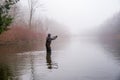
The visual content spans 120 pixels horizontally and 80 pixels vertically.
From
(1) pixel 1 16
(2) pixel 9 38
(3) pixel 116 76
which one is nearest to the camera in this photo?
(3) pixel 116 76

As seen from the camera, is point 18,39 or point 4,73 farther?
point 18,39

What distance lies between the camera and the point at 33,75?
15414 mm

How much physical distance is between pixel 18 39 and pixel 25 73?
1903 inches

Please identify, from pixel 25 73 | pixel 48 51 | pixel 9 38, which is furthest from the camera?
pixel 9 38

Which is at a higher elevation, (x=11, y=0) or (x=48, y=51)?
(x=11, y=0)

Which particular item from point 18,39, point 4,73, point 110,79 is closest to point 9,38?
point 18,39

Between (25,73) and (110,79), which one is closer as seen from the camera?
(110,79)

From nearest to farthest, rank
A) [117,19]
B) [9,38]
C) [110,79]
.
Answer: [110,79] → [9,38] → [117,19]

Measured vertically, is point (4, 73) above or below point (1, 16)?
below

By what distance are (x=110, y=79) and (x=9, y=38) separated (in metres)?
48.4

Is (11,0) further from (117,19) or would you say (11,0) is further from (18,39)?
(117,19)

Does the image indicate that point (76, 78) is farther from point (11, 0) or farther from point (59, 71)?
point (11, 0)

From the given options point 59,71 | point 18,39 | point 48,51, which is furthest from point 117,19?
point 59,71

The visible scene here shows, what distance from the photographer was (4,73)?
16.5 m
